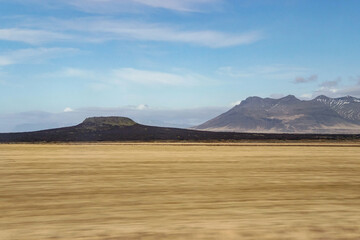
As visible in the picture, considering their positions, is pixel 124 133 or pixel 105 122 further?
pixel 105 122

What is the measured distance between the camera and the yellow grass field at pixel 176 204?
18.1ft

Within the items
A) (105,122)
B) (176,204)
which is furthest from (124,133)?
(176,204)

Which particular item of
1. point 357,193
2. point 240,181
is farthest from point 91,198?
point 357,193

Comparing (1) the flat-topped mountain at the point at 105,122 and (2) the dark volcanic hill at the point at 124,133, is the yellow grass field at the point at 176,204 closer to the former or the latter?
(2) the dark volcanic hill at the point at 124,133

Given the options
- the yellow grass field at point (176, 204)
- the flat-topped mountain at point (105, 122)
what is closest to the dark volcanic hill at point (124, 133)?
the flat-topped mountain at point (105, 122)

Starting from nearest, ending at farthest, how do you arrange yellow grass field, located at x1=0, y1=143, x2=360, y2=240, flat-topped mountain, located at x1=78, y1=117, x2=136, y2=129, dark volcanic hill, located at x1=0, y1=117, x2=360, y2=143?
1. yellow grass field, located at x1=0, y1=143, x2=360, y2=240
2. dark volcanic hill, located at x1=0, y1=117, x2=360, y2=143
3. flat-topped mountain, located at x1=78, y1=117, x2=136, y2=129

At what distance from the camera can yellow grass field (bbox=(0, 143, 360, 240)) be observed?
18.1 ft

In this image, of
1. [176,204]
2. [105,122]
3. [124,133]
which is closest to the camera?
[176,204]

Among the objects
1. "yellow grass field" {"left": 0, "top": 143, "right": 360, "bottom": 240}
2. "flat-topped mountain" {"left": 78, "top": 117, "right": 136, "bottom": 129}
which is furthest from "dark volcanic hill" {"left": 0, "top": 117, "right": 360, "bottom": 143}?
"yellow grass field" {"left": 0, "top": 143, "right": 360, "bottom": 240}

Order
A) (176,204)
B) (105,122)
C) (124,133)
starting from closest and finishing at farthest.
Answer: (176,204), (124,133), (105,122)

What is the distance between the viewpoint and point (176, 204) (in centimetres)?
717

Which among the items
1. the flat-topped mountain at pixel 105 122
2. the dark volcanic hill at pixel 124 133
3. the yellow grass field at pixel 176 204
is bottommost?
the yellow grass field at pixel 176 204

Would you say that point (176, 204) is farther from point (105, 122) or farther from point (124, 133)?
point (105, 122)

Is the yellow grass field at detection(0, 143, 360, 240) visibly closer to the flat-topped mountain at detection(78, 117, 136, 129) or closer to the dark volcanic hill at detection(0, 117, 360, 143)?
the dark volcanic hill at detection(0, 117, 360, 143)
